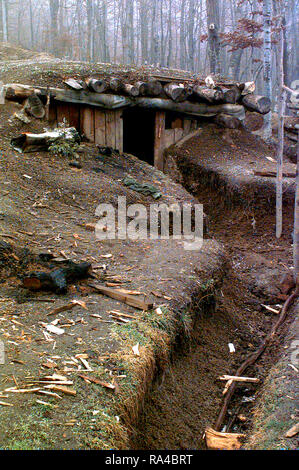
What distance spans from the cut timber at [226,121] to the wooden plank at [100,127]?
3.35m

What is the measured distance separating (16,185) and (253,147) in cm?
688

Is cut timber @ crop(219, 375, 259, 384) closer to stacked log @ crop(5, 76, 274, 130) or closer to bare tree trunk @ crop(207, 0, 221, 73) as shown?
stacked log @ crop(5, 76, 274, 130)

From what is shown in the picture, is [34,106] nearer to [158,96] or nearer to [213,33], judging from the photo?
[158,96]

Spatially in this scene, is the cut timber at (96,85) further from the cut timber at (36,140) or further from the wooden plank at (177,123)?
the wooden plank at (177,123)

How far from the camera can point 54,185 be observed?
7.64m

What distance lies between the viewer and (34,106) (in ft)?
28.9

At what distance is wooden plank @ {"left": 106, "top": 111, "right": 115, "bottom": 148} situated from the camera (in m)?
9.90

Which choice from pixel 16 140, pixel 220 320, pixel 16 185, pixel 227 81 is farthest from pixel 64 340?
pixel 227 81

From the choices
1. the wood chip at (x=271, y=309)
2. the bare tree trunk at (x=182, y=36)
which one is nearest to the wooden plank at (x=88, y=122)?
the wood chip at (x=271, y=309)

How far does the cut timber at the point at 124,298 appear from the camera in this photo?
4734 mm

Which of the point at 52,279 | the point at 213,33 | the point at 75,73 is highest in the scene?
the point at 213,33

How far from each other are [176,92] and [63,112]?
105 inches

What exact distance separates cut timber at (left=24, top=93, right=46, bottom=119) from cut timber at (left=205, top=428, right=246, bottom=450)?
7012mm

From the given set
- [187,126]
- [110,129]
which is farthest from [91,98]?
[187,126]
